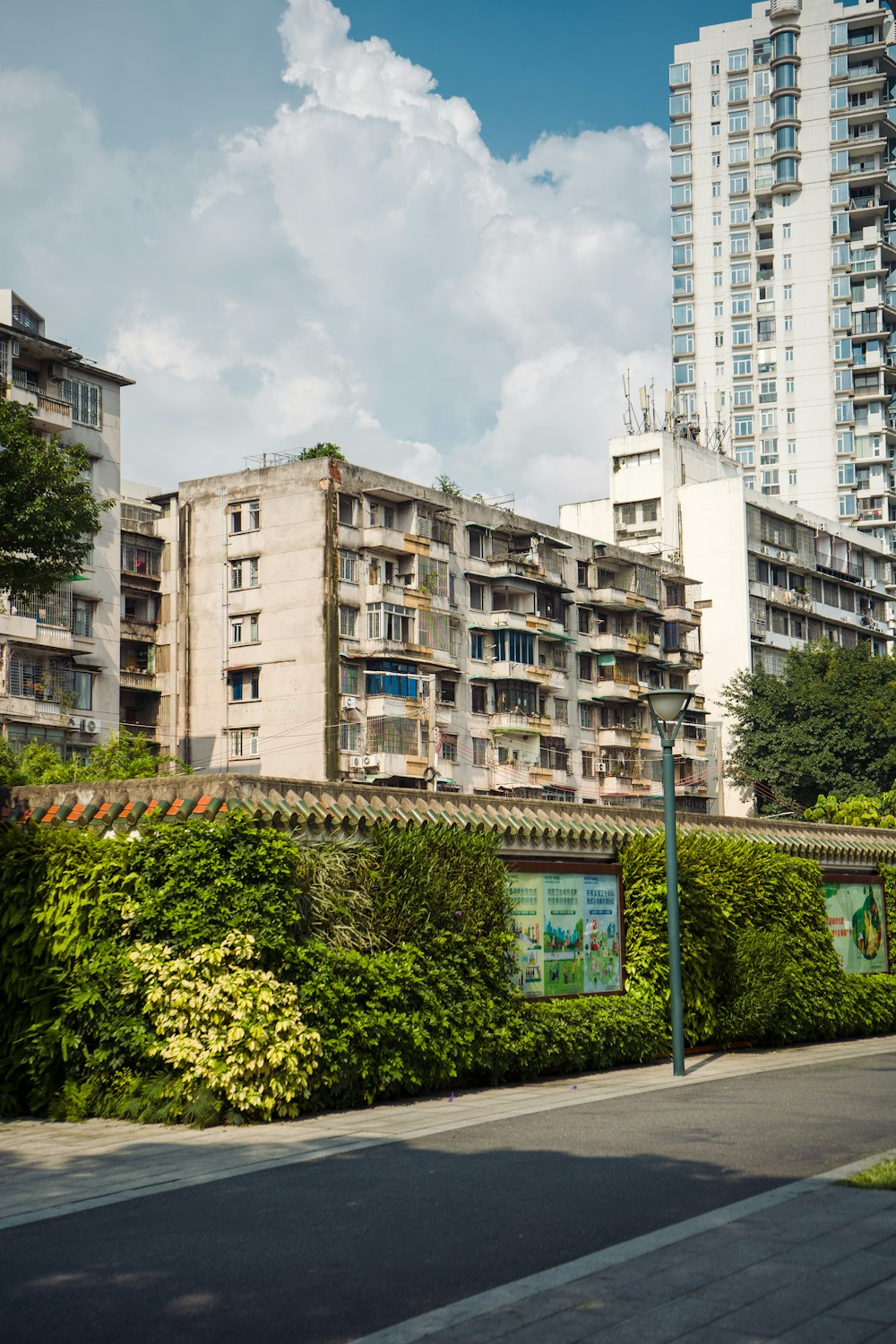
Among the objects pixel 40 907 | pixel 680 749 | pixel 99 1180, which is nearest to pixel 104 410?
pixel 680 749

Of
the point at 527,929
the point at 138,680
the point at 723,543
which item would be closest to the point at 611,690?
the point at 723,543

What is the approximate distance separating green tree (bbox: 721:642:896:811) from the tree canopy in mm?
31420

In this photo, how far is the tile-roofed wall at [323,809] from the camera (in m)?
14.8

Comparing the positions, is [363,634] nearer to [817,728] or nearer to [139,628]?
[139,628]

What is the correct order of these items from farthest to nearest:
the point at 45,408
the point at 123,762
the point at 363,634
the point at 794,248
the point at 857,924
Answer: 1. the point at 794,248
2. the point at 363,634
3. the point at 45,408
4. the point at 123,762
5. the point at 857,924

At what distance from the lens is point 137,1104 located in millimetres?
13680

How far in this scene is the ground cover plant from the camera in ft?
45.1

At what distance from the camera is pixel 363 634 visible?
2346 inches

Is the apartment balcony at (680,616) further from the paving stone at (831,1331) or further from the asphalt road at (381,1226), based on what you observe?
the paving stone at (831,1331)

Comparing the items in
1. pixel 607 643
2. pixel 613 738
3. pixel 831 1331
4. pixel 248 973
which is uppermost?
pixel 607 643

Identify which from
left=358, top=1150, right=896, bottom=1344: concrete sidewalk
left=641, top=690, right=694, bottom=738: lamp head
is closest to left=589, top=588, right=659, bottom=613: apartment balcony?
left=641, top=690, right=694, bottom=738: lamp head

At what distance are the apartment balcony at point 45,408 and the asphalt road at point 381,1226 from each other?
45.6 m

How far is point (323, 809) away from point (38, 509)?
23.1 meters

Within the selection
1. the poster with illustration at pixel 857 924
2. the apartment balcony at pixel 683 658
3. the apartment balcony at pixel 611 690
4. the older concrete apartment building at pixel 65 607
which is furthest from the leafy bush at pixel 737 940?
the apartment balcony at pixel 683 658
